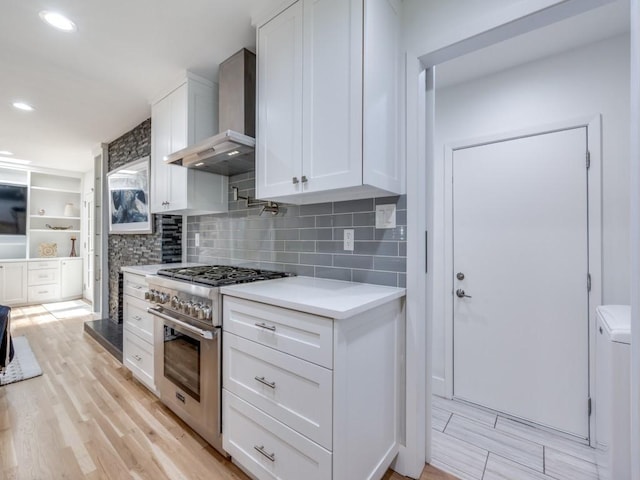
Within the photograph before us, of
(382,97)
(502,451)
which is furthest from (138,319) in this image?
(502,451)

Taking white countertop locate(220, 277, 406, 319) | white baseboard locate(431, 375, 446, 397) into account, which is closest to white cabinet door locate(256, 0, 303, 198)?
white countertop locate(220, 277, 406, 319)

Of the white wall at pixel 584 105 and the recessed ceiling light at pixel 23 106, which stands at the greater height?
the recessed ceiling light at pixel 23 106

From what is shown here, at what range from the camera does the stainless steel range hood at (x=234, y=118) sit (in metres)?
1.97

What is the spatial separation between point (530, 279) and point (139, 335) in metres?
3.05

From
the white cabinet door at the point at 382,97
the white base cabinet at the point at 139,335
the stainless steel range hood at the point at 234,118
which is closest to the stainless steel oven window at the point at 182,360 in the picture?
the white base cabinet at the point at 139,335

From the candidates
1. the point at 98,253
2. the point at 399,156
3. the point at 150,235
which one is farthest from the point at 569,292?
the point at 98,253

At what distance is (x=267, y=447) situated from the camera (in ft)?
4.64

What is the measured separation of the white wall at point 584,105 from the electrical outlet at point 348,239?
1.34 meters

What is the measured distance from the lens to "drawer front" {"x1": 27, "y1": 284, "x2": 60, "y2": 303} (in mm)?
5391

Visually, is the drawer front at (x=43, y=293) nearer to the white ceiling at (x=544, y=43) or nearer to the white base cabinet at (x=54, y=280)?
the white base cabinet at (x=54, y=280)

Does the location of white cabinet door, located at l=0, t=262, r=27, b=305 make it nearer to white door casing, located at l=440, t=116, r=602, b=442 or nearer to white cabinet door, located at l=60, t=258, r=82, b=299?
white cabinet door, located at l=60, t=258, r=82, b=299

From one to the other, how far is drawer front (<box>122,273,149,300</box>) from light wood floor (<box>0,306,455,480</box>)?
795mm

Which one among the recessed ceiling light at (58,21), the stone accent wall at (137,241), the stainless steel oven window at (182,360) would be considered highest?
the recessed ceiling light at (58,21)

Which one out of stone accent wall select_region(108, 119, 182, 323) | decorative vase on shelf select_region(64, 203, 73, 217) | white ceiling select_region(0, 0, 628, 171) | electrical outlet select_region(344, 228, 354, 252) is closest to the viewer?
white ceiling select_region(0, 0, 628, 171)
